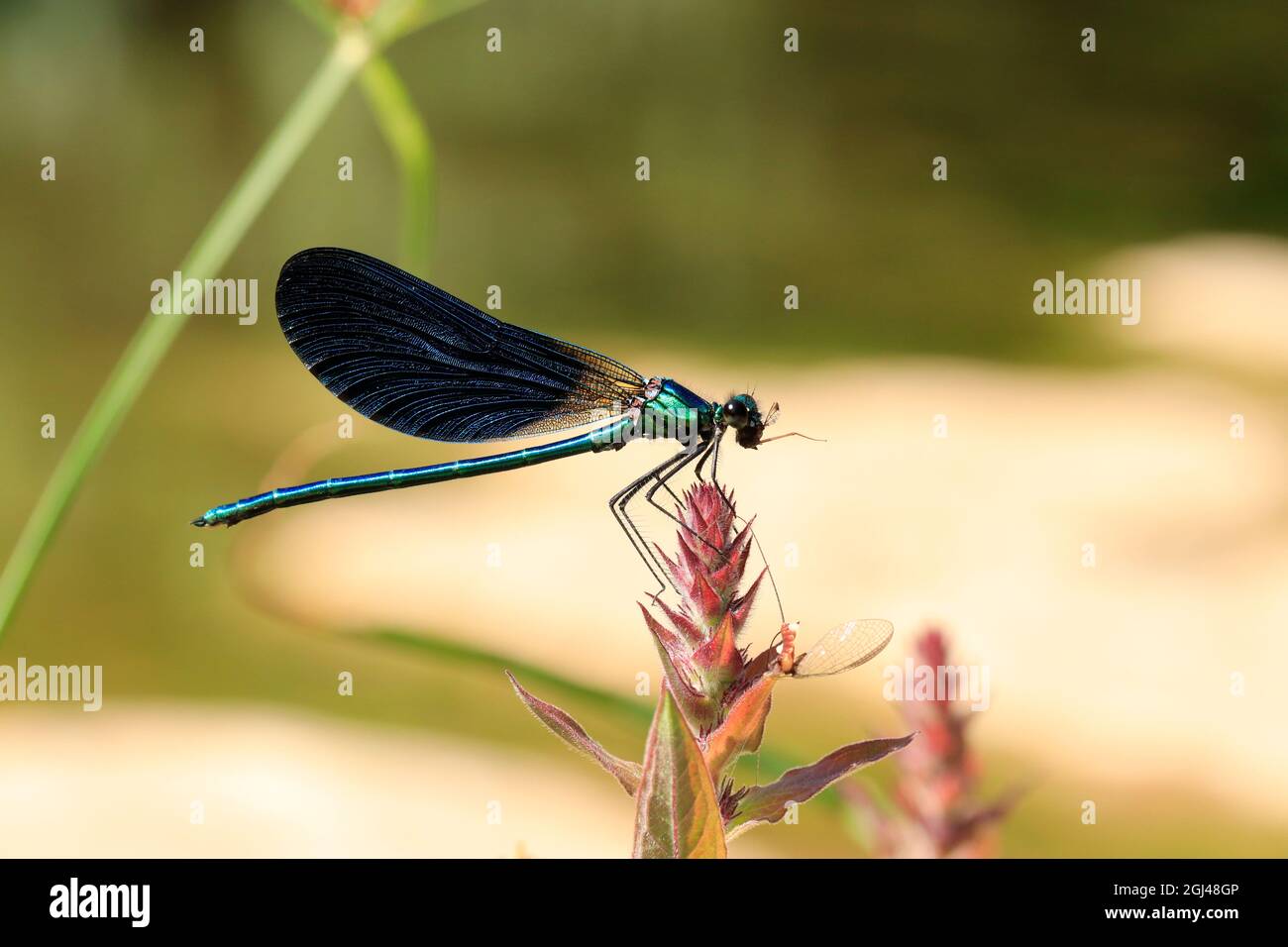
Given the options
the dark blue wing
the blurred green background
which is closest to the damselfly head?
the dark blue wing

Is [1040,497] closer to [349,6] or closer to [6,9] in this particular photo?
Result: [349,6]

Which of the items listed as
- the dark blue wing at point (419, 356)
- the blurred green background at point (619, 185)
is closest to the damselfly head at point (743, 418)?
the dark blue wing at point (419, 356)

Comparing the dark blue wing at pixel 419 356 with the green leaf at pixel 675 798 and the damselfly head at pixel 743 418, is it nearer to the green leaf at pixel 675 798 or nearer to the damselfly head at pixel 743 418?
the damselfly head at pixel 743 418

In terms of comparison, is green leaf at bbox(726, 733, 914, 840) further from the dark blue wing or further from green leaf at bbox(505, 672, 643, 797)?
the dark blue wing

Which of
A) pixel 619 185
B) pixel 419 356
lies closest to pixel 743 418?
pixel 419 356

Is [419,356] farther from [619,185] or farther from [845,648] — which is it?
[619,185]

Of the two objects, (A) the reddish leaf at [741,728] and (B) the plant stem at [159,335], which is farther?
(B) the plant stem at [159,335]
